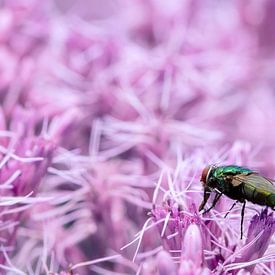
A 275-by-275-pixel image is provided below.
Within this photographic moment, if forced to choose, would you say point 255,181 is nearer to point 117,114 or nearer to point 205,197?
point 205,197

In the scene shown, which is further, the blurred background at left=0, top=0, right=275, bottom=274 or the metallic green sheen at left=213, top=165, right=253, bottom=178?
the blurred background at left=0, top=0, right=275, bottom=274

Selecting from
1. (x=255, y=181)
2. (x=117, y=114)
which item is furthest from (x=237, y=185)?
(x=117, y=114)

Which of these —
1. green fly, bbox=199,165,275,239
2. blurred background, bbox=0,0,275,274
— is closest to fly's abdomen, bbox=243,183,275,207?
green fly, bbox=199,165,275,239

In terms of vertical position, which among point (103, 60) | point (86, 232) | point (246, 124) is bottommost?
point (86, 232)

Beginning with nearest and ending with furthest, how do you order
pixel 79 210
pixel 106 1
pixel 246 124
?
pixel 79 210
pixel 246 124
pixel 106 1

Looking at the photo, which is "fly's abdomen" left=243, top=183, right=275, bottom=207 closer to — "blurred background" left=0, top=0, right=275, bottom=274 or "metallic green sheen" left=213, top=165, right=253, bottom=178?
"metallic green sheen" left=213, top=165, right=253, bottom=178

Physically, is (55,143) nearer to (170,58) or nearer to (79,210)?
(79,210)

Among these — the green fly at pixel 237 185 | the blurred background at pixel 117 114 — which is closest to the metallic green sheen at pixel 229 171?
the green fly at pixel 237 185

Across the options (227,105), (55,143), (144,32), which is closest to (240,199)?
(55,143)
